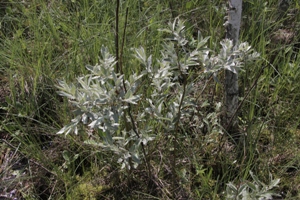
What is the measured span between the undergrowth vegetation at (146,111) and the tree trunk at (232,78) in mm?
66

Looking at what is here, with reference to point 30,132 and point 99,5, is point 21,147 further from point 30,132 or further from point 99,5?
point 99,5

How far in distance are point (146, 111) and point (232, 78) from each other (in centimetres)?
59

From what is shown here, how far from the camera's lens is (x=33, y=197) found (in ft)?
6.56

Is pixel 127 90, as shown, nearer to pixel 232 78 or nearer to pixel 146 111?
pixel 146 111

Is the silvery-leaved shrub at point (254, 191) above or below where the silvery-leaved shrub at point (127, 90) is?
below

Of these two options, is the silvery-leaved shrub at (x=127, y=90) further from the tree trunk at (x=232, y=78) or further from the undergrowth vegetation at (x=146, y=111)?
the tree trunk at (x=232, y=78)

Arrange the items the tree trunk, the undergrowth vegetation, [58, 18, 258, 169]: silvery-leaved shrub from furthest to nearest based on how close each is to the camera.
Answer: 1. the tree trunk
2. the undergrowth vegetation
3. [58, 18, 258, 169]: silvery-leaved shrub

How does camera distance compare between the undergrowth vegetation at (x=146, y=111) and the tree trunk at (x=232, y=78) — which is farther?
the tree trunk at (x=232, y=78)

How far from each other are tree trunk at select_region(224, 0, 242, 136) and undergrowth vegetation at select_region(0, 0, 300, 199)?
0.22ft

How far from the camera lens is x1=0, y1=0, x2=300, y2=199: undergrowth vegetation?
1716 millimetres

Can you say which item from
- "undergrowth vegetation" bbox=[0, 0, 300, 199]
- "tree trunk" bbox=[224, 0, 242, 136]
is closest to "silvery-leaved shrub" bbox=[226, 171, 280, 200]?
"undergrowth vegetation" bbox=[0, 0, 300, 199]

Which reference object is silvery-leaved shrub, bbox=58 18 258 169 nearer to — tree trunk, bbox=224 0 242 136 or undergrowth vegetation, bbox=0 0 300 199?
undergrowth vegetation, bbox=0 0 300 199

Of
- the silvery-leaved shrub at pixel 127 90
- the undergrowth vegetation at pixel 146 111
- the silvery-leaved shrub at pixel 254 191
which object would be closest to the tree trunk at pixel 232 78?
the undergrowth vegetation at pixel 146 111

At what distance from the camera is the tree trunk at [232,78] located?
1898 millimetres
